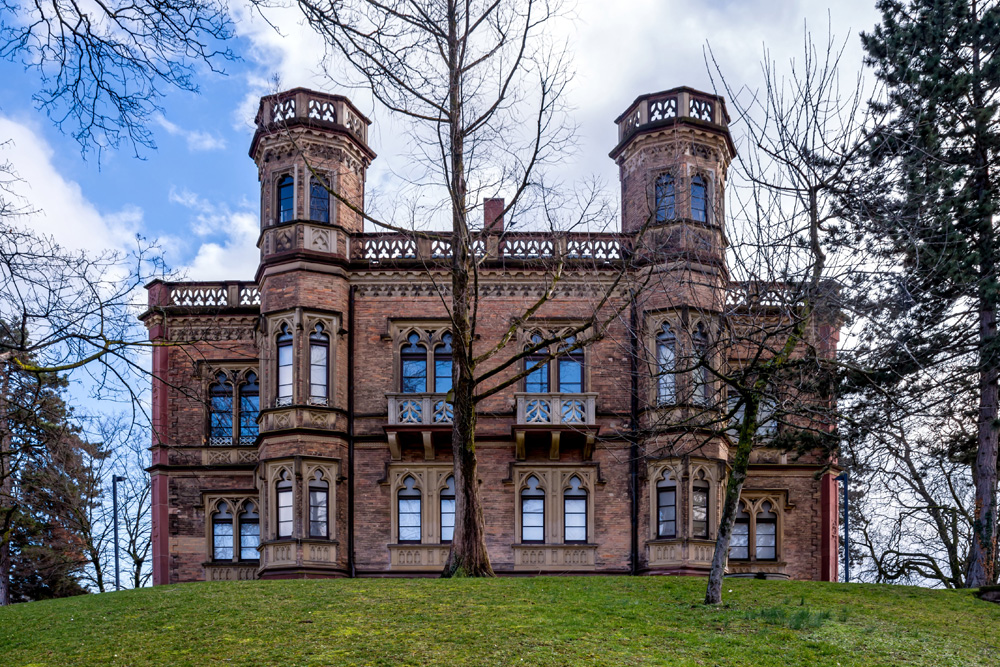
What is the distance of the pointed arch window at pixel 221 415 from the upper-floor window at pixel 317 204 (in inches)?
231

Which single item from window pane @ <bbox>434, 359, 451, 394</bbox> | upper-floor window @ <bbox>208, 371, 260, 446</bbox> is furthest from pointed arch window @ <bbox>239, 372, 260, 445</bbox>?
window pane @ <bbox>434, 359, 451, 394</bbox>

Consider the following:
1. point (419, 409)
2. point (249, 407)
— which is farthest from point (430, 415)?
point (249, 407)

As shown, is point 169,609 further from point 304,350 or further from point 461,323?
point 304,350

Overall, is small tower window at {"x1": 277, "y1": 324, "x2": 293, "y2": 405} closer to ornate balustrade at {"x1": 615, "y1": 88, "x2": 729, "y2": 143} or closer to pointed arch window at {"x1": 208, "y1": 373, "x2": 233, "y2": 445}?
pointed arch window at {"x1": 208, "y1": 373, "x2": 233, "y2": 445}

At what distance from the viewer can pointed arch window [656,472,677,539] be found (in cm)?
2823

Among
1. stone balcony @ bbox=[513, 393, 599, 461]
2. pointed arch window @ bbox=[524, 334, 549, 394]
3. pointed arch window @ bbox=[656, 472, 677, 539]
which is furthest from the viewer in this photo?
pointed arch window @ bbox=[524, 334, 549, 394]

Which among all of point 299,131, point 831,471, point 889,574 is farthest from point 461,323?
point 889,574

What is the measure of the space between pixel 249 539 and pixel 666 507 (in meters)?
12.2

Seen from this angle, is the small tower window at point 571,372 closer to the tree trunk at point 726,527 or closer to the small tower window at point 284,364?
the small tower window at point 284,364

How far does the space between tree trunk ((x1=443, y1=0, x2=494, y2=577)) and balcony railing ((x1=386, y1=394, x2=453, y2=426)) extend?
5838 millimetres

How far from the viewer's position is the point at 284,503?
28.5m

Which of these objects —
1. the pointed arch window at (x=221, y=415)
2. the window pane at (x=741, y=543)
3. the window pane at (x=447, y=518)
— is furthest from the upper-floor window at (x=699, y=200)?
the pointed arch window at (x=221, y=415)

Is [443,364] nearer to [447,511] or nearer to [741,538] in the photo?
[447,511]

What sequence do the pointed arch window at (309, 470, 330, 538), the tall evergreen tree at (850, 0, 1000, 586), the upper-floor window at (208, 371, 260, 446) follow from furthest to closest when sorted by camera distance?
the upper-floor window at (208, 371, 260, 446)
the pointed arch window at (309, 470, 330, 538)
the tall evergreen tree at (850, 0, 1000, 586)
